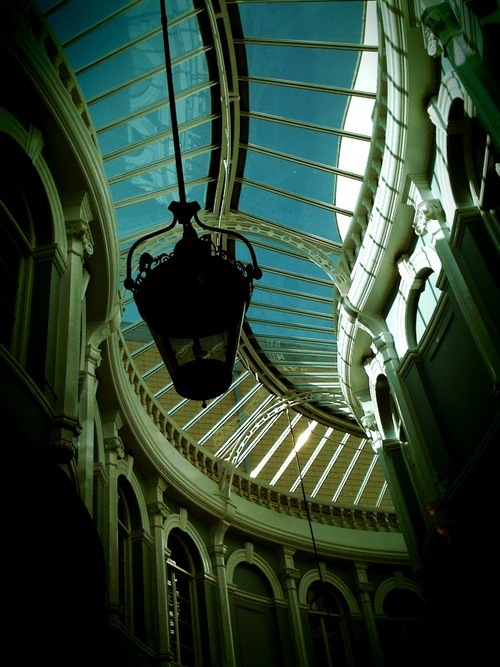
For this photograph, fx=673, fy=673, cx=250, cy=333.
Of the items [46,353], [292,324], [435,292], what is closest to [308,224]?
[292,324]

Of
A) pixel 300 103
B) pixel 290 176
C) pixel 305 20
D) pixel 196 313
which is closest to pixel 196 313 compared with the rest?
pixel 196 313

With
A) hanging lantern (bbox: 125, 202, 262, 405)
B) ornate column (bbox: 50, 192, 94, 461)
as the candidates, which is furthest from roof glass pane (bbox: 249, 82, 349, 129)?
hanging lantern (bbox: 125, 202, 262, 405)

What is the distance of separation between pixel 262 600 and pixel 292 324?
5869mm

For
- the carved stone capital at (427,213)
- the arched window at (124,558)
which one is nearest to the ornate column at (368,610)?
the arched window at (124,558)

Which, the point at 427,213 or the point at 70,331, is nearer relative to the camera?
the point at 70,331

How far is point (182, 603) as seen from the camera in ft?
38.0

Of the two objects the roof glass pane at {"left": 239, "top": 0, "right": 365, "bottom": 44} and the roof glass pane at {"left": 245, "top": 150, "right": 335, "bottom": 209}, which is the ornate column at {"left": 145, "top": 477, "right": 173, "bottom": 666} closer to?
the roof glass pane at {"left": 245, "top": 150, "right": 335, "bottom": 209}

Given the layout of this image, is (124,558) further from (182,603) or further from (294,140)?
(294,140)

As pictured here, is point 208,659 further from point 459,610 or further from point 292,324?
point 292,324

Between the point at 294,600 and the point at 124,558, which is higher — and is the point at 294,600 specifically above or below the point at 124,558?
below

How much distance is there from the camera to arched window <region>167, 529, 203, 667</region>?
10.7 m

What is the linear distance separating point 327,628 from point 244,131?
414 inches

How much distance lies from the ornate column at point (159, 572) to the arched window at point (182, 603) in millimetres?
568

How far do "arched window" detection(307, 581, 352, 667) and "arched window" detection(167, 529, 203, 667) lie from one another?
3.19 metres
